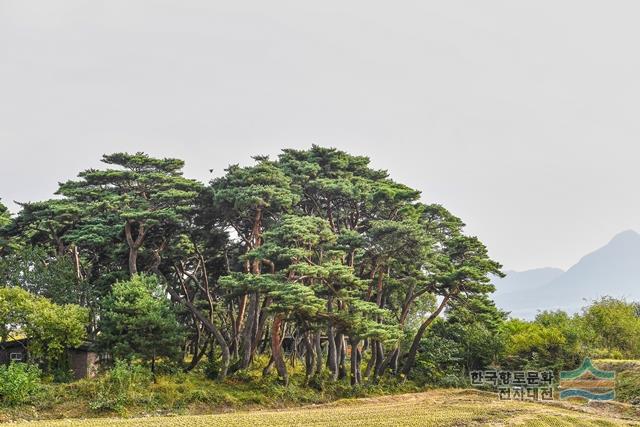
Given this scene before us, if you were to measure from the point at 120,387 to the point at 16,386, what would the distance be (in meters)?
3.41

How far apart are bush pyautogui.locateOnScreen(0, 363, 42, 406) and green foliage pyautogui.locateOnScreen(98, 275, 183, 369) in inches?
135

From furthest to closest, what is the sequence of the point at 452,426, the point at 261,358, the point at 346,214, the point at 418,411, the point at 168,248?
the point at 261,358 → the point at 346,214 → the point at 168,248 → the point at 418,411 → the point at 452,426

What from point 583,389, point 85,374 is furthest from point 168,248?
point 583,389

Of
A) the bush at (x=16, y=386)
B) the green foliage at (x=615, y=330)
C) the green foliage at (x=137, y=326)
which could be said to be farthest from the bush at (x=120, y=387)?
the green foliage at (x=615, y=330)

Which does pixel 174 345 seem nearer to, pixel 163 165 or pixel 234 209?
pixel 234 209

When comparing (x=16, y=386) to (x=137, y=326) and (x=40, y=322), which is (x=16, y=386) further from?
(x=137, y=326)

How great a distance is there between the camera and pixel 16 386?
17969 mm

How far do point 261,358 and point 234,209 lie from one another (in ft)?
38.2

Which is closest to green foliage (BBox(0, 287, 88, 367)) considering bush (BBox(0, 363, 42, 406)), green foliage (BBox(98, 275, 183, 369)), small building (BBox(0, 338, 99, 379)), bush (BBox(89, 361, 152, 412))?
small building (BBox(0, 338, 99, 379))

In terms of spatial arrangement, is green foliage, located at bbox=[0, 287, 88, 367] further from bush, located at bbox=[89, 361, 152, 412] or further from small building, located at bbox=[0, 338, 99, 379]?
bush, located at bbox=[89, 361, 152, 412]

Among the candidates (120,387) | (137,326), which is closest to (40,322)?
(137,326)

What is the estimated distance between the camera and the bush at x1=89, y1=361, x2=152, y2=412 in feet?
61.2

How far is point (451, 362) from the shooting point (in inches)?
1217

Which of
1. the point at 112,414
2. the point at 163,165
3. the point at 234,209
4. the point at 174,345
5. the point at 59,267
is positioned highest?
the point at 163,165
